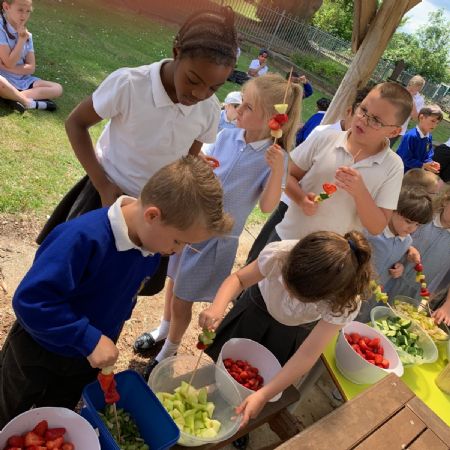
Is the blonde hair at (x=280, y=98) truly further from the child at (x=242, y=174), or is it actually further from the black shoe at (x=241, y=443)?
the black shoe at (x=241, y=443)

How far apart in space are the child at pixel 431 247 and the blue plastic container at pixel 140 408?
1.79 m

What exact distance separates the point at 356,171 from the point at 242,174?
1.82ft

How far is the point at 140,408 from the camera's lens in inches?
57.0

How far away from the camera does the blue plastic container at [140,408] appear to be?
1.33 metres

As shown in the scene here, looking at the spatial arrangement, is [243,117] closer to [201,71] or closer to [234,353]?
[201,71]

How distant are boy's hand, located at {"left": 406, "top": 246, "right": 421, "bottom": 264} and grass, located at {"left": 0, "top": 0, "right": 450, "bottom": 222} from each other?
5.15ft

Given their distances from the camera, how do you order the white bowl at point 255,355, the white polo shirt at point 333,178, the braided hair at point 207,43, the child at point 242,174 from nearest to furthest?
the braided hair at point 207,43 < the white bowl at point 255,355 < the child at point 242,174 < the white polo shirt at point 333,178

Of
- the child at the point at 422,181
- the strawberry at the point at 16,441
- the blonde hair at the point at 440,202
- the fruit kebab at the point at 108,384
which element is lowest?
the strawberry at the point at 16,441

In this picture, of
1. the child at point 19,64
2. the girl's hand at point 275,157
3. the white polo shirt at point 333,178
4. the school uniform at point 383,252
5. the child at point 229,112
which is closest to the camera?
the girl's hand at point 275,157

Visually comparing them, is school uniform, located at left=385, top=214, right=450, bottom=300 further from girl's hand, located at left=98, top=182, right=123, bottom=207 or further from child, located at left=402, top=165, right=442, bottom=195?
girl's hand, located at left=98, top=182, right=123, bottom=207

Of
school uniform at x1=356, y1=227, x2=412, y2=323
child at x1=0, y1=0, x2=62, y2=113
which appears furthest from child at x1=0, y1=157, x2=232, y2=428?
child at x1=0, y1=0, x2=62, y2=113

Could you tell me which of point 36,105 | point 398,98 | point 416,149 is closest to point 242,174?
point 398,98

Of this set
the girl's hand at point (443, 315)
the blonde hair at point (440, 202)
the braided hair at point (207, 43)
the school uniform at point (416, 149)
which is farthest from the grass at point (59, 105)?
the school uniform at point (416, 149)

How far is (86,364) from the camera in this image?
1537mm
